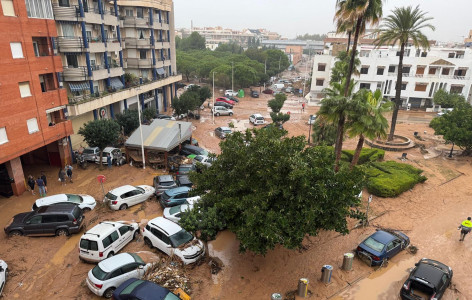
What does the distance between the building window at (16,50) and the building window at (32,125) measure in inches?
167

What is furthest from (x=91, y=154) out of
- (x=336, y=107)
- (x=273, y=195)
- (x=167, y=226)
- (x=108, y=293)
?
(x=336, y=107)

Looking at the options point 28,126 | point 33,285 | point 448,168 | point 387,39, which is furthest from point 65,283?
point 387,39

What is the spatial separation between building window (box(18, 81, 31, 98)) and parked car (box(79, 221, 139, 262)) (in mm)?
11491

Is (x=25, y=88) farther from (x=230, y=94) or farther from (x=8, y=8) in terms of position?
(x=230, y=94)

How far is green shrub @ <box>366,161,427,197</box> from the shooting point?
2244cm

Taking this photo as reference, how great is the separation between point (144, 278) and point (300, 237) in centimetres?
700

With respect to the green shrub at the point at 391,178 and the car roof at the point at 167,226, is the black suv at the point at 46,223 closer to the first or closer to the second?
the car roof at the point at 167,226

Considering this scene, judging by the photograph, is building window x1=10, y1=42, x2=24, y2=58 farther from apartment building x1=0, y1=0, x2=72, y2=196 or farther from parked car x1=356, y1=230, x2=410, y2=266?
parked car x1=356, y1=230, x2=410, y2=266

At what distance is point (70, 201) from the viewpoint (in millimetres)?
19016

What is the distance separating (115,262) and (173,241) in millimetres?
2855

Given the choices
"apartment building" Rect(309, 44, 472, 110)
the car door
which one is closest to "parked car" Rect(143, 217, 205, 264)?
the car door

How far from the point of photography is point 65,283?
44.7 ft

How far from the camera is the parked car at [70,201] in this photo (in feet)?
60.9

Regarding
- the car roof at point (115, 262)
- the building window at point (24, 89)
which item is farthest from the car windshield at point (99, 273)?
the building window at point (24, 89)
